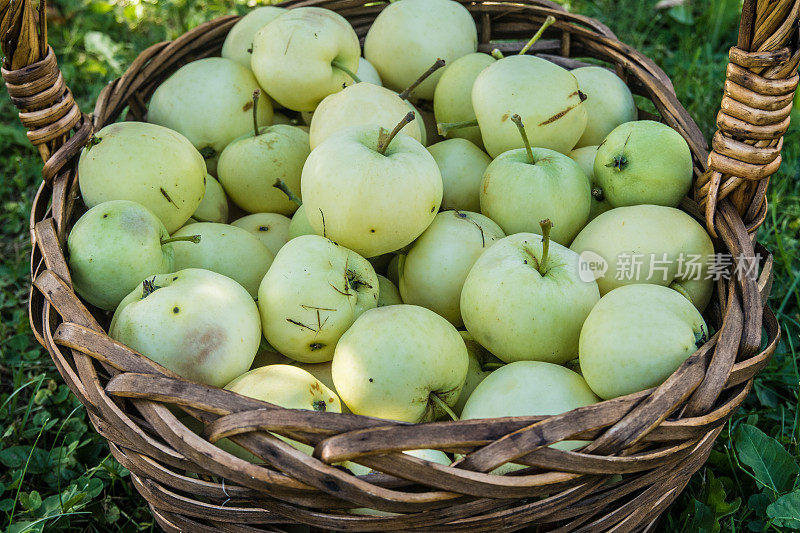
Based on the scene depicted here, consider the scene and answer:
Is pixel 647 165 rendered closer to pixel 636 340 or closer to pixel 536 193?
pixel 536 193

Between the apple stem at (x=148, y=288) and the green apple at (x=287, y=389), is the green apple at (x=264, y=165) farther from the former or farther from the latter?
the green apple at (x=287, y=389)

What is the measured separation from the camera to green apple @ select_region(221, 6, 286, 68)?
2107mm

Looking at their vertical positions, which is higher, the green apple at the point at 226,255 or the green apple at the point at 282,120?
the green apple at the point at 282,120

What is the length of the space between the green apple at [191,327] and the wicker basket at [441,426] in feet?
0.29

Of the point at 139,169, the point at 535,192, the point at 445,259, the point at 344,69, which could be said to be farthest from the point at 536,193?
the point at 139,169

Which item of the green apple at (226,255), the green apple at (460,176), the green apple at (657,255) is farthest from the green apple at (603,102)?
the green apple at (226,255)

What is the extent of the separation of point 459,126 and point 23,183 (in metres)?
1.90

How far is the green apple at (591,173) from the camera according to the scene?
5.78ft

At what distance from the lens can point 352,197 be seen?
4.70 ft

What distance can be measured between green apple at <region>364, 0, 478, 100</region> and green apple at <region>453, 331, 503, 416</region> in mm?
947

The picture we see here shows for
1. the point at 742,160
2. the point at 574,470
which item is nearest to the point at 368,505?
the point at 574,470

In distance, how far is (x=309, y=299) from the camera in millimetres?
1396

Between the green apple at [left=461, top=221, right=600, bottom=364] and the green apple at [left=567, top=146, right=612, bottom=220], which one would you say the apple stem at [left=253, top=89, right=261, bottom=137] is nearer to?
the green apple at [left=461, top=221, right=600, bottom=364]

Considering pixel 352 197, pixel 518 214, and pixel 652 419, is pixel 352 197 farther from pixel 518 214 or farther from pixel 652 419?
pixel 652 419
